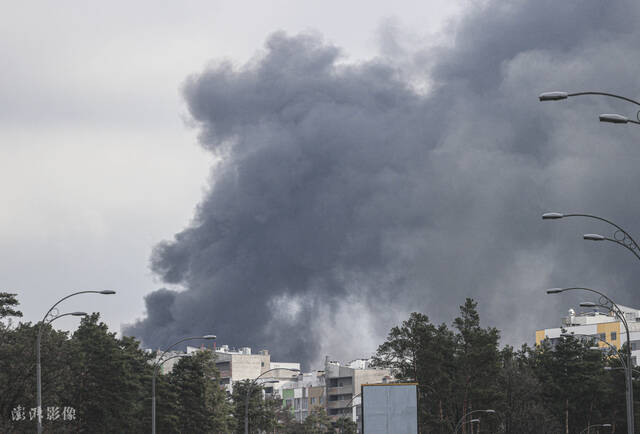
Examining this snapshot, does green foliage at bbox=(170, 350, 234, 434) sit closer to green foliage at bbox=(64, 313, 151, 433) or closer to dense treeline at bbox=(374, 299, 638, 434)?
green foliage at bbox=(64, 313, 151, 433)

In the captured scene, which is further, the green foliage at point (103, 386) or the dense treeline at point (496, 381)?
the dense treeline at point (496, 381)

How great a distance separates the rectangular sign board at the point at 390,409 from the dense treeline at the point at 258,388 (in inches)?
968

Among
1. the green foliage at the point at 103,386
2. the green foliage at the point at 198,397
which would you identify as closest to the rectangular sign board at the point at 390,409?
the green foliage at the point at 103,386

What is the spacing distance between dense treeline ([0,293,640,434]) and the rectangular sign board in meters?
24.6

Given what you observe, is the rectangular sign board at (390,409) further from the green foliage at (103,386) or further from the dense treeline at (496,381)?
the dense treeline at (496,381)

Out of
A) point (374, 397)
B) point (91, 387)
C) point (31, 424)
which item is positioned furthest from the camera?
point (91, 387)

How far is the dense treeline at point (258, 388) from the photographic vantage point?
248 ft

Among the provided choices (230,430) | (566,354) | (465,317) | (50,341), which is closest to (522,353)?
(566,354)

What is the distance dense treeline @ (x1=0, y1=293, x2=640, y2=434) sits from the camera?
75.5m

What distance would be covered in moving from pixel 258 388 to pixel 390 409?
3086 inches

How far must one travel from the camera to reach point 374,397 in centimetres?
5897

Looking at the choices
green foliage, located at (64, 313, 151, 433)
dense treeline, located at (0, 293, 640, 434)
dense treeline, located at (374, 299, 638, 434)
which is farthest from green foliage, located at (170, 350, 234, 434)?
dense treeline, located at (374, 299, 638, 434)

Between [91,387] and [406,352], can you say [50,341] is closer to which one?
[91,387]

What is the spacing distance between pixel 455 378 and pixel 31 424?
5319 centimetres
